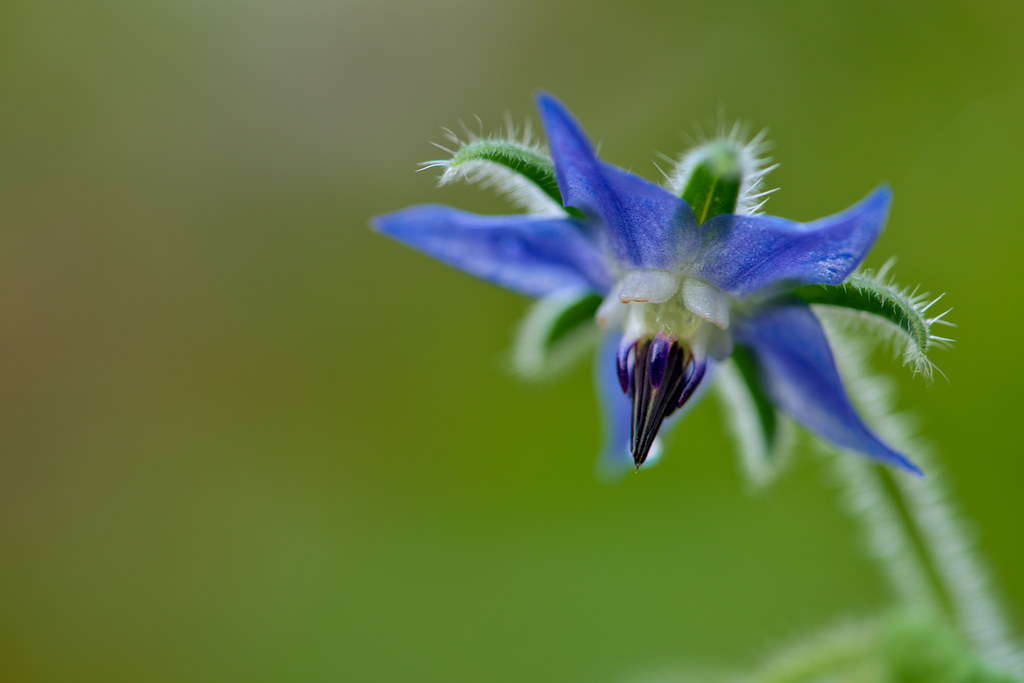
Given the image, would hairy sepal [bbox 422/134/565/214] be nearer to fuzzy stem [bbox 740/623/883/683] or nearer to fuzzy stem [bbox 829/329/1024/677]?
fuzzy stem [bbox 829/329/1024/677]

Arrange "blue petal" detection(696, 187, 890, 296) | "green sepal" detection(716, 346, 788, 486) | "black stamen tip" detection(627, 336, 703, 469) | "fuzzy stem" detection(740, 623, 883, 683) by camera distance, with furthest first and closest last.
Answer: "fuzzy stem" detection(740, 623, 883, 683) < "green sepal" detection(716, 346, 788, 486) < "black stamen tip" detection(627, 336, 703, 469) < "blue petal" detection(696, 187, 890, 296)

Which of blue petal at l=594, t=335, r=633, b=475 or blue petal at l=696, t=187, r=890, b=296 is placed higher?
blue petal at l=594, t=335, r=633, b=475

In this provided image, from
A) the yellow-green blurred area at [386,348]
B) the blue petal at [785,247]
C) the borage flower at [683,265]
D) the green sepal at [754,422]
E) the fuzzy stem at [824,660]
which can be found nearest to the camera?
the blue petal at [785,247]

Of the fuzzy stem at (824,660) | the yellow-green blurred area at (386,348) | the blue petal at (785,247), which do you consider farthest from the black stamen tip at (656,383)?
the yellow-green blurred area at (386,348)

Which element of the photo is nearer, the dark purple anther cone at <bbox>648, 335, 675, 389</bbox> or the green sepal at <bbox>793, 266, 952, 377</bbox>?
the green sepal at <bbox>793, 266, 952, 377</bbox>

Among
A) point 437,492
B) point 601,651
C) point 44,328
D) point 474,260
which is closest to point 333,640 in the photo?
point 437,492

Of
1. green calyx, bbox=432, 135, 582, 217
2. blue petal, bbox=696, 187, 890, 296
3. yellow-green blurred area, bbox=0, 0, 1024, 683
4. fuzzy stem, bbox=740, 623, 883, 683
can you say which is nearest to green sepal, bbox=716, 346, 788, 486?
blue petal, bbox=696, 187, 890, 296

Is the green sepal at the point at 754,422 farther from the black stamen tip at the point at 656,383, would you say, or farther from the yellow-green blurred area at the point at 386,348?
the yellow-green blurred area at the point at 386,348
